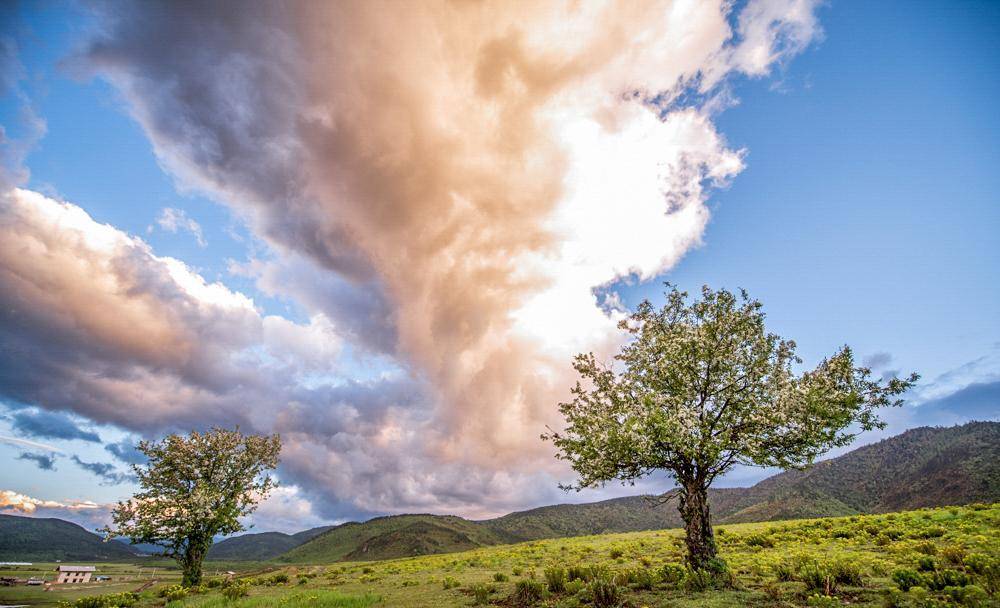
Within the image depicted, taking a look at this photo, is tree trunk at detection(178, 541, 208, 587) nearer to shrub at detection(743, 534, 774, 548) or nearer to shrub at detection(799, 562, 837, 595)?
shrub at detection(799, 562, 837, 595)

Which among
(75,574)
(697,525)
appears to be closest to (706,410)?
(697,525)

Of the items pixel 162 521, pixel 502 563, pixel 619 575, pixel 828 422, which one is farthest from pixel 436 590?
pixel 162 521

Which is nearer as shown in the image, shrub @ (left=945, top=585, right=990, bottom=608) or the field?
shrub @ (left=945, top=585, right=990, bottom=608)

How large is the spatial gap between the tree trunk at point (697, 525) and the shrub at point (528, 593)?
26.5ft

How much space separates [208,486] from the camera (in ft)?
137

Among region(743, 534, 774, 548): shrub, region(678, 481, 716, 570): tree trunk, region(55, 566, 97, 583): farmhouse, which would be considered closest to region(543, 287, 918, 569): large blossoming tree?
region(678, 481, 716, 570): tree trunk

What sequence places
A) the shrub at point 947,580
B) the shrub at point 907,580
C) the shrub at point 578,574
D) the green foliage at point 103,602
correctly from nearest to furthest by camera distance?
the shrub at point 947,580 → the shrub at point 907,580 → the shrub at point 578,574 → the green foliage at point 103,602

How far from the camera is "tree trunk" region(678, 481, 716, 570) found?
21.3m

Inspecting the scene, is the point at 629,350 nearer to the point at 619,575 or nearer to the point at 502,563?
the point at 619,575

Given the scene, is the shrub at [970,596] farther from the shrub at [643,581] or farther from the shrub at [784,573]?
the shrub at [643,581]

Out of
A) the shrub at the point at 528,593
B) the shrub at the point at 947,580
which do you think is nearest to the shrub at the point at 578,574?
the shrub at the point at 528,593

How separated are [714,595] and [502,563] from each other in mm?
32095

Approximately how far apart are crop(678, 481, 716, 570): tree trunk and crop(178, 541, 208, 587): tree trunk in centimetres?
4560

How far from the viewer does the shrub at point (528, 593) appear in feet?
68.9
